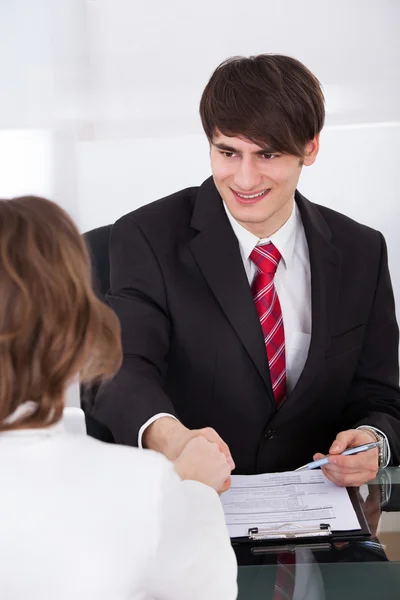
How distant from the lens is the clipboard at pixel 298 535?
170 cm

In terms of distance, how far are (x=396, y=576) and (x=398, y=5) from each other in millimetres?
3057

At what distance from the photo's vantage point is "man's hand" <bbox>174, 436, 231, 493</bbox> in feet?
5.72

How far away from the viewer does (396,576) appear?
5.20 ft

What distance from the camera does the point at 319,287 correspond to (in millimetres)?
2410

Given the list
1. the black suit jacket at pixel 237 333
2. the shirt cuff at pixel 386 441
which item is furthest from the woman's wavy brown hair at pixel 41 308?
the shirt cuff at pixel 386 441

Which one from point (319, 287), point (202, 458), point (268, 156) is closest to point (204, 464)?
point (202, 458)

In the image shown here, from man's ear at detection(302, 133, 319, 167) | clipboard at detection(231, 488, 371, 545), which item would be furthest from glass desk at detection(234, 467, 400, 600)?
man's ear at detection(302, 133, 319, 167)

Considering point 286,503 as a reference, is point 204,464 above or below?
above

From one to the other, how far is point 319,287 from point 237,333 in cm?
28

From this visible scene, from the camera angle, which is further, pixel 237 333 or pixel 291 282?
pixel 291 282

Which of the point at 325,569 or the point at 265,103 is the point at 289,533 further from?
the point at 265,103

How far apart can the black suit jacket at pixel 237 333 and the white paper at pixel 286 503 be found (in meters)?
0.33

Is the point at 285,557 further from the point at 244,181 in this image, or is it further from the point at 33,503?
the point at 244,181

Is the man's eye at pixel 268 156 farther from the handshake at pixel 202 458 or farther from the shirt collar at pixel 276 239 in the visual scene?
the handshake at pixel 202 458
